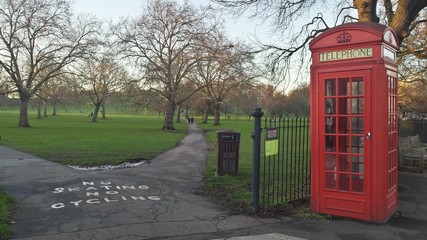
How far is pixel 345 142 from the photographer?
6230 mm

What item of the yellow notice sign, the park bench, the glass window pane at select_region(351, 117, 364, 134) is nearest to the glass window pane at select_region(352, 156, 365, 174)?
the glass window pane at select_region(351, 117, 364, 134)

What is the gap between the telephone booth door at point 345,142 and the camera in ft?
19.9

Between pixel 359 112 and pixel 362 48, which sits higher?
pixel 362 48

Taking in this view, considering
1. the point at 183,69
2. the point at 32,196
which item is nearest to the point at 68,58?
the point at 183,69

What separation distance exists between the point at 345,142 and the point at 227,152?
15.4 feet

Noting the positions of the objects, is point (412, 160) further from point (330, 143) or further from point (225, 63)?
point (225, 63)

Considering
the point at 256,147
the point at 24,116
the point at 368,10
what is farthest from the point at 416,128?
the point at 24,116

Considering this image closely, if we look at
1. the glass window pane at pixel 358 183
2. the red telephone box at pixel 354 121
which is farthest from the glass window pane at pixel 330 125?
the glass window pane at pixel 358 183

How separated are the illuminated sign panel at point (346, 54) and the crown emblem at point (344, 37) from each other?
161 mm

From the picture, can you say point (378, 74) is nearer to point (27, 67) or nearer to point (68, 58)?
point (68, 58)

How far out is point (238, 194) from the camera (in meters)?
8.12

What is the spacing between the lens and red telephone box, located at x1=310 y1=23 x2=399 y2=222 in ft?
19.5

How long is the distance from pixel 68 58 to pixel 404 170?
39.0 meters

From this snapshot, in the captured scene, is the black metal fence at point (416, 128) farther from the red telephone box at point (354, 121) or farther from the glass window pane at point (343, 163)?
the glass window pane at point (343, 163)
